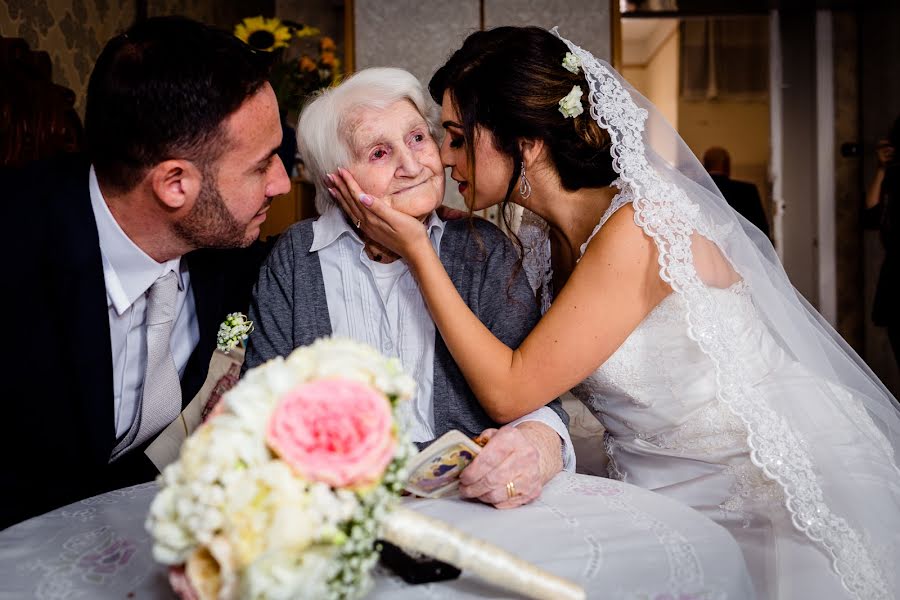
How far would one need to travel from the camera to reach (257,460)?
837 millimetres

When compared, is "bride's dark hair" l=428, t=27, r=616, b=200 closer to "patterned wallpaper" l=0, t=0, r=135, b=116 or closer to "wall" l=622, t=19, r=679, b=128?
"patterned wallpaper" l=0, t=0, r=135, b=116

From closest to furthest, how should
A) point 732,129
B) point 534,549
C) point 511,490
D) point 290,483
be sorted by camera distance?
point 290,483, point 534,549, point 511,490, point 732,129

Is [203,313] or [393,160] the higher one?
[393,160]

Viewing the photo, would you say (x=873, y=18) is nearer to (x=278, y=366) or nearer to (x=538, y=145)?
(x=538, y=145)

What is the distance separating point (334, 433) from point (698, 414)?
129cm

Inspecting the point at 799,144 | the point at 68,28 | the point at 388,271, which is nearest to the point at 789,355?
the point at 388,271

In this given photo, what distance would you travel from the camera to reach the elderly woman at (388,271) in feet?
6.21

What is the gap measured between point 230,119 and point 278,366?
37.1 inches

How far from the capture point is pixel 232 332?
1830mm

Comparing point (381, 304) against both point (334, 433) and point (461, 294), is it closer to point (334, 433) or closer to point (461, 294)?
point (461, 294)

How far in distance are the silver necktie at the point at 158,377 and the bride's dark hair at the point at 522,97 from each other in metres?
0.82

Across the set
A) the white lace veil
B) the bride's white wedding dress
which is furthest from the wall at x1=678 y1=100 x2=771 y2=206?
the bride's white wedding dress

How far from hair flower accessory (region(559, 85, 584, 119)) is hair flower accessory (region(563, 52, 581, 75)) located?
49mm

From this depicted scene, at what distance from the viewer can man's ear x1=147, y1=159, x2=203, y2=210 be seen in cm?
166
